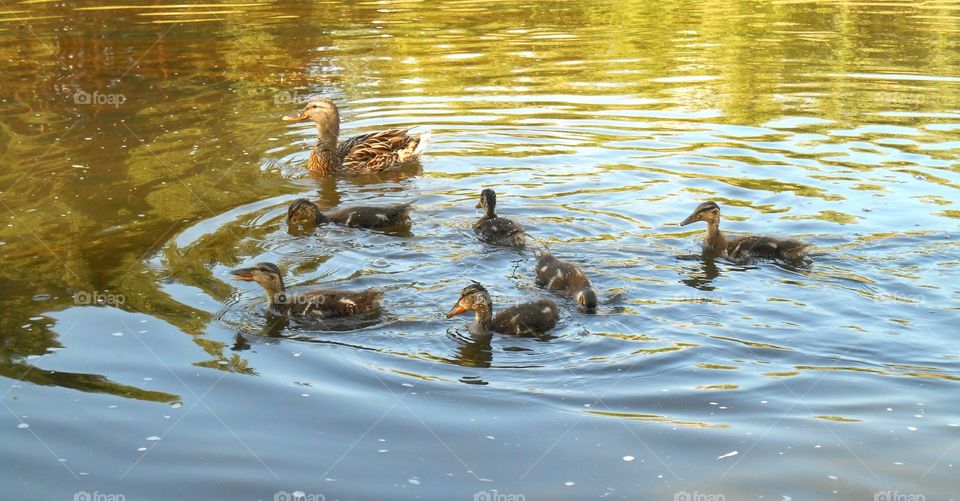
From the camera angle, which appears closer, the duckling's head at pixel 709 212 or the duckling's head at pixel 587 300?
the duckling's head at pixel 587 300

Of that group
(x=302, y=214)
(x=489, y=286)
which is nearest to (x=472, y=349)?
(x=489, y=286)

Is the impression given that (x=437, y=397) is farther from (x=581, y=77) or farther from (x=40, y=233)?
(x=581, y=77)

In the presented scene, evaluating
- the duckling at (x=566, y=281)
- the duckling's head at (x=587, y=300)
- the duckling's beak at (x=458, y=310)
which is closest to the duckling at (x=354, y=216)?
the duckling at (x=566, y=281)

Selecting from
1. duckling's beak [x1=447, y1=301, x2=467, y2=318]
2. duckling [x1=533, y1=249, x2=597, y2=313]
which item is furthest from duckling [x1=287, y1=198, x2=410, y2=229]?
duckling's beak [x1=447, y1=301, x2=467, y2=318]

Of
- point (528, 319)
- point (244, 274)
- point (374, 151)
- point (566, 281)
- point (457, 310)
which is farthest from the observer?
point (374, 151)

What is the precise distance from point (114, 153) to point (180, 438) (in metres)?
7.25

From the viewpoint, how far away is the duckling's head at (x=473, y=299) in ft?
25.0

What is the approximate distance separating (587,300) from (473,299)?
858 millimetres

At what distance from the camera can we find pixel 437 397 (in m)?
6.62

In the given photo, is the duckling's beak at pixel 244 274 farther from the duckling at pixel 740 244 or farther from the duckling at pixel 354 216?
the duckling at pixel 740 244

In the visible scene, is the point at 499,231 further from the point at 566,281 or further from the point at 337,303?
the point at 337,303

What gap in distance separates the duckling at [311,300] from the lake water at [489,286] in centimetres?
15

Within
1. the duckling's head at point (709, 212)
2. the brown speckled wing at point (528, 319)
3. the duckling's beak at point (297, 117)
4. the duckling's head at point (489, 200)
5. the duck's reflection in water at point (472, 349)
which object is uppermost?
the duckling's beak at point (297, 117)

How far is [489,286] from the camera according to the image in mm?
8711
